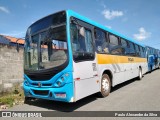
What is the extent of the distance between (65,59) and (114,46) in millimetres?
4033

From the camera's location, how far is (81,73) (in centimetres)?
550

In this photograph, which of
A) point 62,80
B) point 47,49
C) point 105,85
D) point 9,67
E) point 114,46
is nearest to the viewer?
point 62,80

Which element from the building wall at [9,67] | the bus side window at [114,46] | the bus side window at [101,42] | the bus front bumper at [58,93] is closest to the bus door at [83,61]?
the bus front bumper at [58,93]

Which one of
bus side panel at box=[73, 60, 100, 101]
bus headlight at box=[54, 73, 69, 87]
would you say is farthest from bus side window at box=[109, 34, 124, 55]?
bus headlight at box=[54, 73, 69, 87]

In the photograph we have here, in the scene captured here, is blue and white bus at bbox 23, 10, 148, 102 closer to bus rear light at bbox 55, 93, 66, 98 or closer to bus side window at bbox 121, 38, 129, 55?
bus rear light at bbox 55, 93, 66, 98

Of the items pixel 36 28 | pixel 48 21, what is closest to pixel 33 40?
pixel 36 28

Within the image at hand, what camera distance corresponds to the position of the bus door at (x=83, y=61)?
17.4ft

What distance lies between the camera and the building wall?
8281mm

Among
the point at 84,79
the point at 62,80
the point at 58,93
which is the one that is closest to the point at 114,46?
the point at 84,79

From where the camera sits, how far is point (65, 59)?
16.9 ft

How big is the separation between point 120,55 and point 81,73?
4.33 meters

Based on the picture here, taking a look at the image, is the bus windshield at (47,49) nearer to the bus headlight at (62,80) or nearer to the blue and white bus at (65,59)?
the blue and white bus at (65,59)

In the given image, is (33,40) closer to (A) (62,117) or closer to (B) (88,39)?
(B) (88,39)

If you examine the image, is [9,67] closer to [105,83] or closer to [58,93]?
[58,93]
